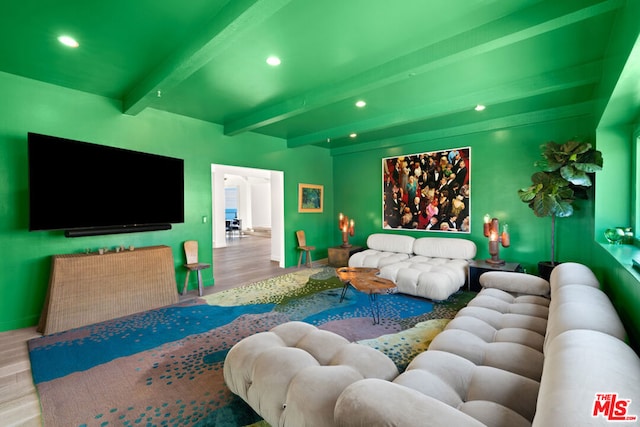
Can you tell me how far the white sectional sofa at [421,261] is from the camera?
12.9 feet

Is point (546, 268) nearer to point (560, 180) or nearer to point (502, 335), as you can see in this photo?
point (560, 180)

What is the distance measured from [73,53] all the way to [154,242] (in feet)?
8.36

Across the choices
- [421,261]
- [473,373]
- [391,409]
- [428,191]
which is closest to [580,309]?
[473,373]

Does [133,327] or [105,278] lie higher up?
[105,278]

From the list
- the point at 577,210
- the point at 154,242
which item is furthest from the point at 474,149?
the point at 154,242

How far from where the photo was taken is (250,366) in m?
1.74

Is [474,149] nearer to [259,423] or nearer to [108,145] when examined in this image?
[259,423]

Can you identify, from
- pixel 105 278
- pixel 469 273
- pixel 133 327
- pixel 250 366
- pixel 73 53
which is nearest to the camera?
pixel 250 366

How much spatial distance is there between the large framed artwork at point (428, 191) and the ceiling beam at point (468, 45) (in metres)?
3.07

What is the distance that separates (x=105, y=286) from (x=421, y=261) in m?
4.60

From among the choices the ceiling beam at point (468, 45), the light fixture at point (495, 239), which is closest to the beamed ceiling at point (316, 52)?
the ceiling beam at point (468, 45)

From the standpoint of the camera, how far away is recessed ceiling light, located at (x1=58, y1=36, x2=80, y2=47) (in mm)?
2475

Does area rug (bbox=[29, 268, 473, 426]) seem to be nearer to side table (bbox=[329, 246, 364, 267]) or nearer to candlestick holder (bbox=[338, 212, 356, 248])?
side table (bbox=[329, 246, 364, 267])

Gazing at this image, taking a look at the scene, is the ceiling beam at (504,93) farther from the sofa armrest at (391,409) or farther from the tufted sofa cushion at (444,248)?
the sofa armrest at (391,409)
